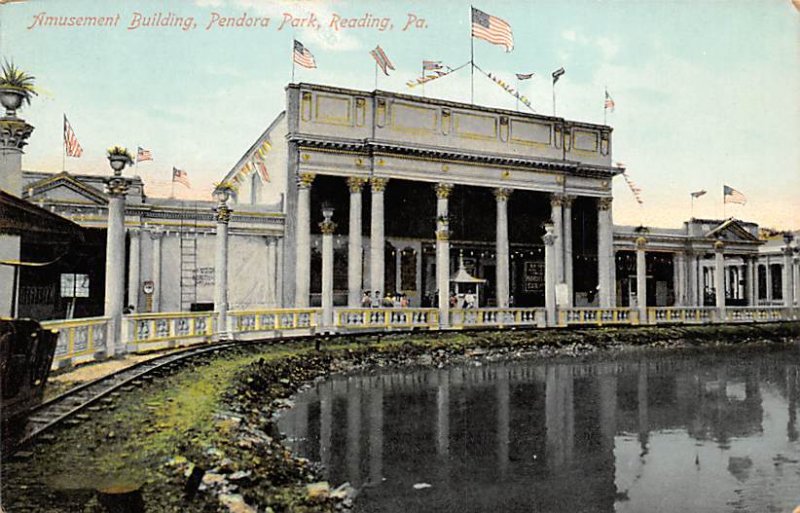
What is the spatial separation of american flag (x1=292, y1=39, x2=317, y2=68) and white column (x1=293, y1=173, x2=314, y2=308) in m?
6.84

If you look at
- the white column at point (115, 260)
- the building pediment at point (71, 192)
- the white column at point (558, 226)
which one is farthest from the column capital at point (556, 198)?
the white column at point (115, 260)

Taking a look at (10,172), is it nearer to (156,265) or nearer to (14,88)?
(14,88)

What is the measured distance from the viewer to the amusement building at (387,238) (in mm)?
19031

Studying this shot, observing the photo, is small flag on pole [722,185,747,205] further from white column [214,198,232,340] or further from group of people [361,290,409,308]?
white column [214,198,232,340]

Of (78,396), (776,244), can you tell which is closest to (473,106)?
(776,244)

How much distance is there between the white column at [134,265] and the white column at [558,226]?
16479mm

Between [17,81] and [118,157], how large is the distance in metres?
3.40

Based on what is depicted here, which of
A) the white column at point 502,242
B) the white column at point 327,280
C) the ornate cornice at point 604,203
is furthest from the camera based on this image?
the ornate cornice at point 604,203

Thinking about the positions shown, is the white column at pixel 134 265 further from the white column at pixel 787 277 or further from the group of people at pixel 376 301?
the white column at pixel 787 277

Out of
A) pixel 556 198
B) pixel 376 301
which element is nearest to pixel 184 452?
pixel 376 301

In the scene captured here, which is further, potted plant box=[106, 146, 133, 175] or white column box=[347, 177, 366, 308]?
white column box=[347, 177, 366, 308]

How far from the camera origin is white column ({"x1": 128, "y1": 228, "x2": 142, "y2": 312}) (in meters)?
22.7

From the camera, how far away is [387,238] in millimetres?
29000

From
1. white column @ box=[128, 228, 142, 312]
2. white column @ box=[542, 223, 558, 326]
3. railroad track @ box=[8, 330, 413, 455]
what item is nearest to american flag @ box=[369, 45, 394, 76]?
railroad track @ box=[8, 330, 413, 455]
